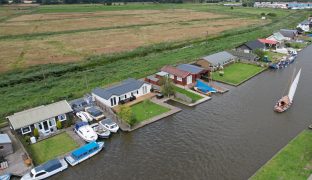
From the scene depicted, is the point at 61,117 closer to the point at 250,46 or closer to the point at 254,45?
the point at 250,46

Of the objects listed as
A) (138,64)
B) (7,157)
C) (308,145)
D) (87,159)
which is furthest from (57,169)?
(138,64)

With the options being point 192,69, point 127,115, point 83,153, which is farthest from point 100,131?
point 192,69

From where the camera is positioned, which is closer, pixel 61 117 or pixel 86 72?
pixel 61 117

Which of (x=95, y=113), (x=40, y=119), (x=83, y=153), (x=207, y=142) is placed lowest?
(x=207, y=142)

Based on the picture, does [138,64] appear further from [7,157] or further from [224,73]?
[7,157]

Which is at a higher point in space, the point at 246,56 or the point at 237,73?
the point at 246,56

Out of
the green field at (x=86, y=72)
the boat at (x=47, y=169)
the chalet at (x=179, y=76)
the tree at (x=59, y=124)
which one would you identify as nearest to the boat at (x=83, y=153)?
the boat at (x=47, y=169)

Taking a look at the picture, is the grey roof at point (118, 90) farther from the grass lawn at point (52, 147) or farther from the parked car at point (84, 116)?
the grass lawn at point (52, 147)
